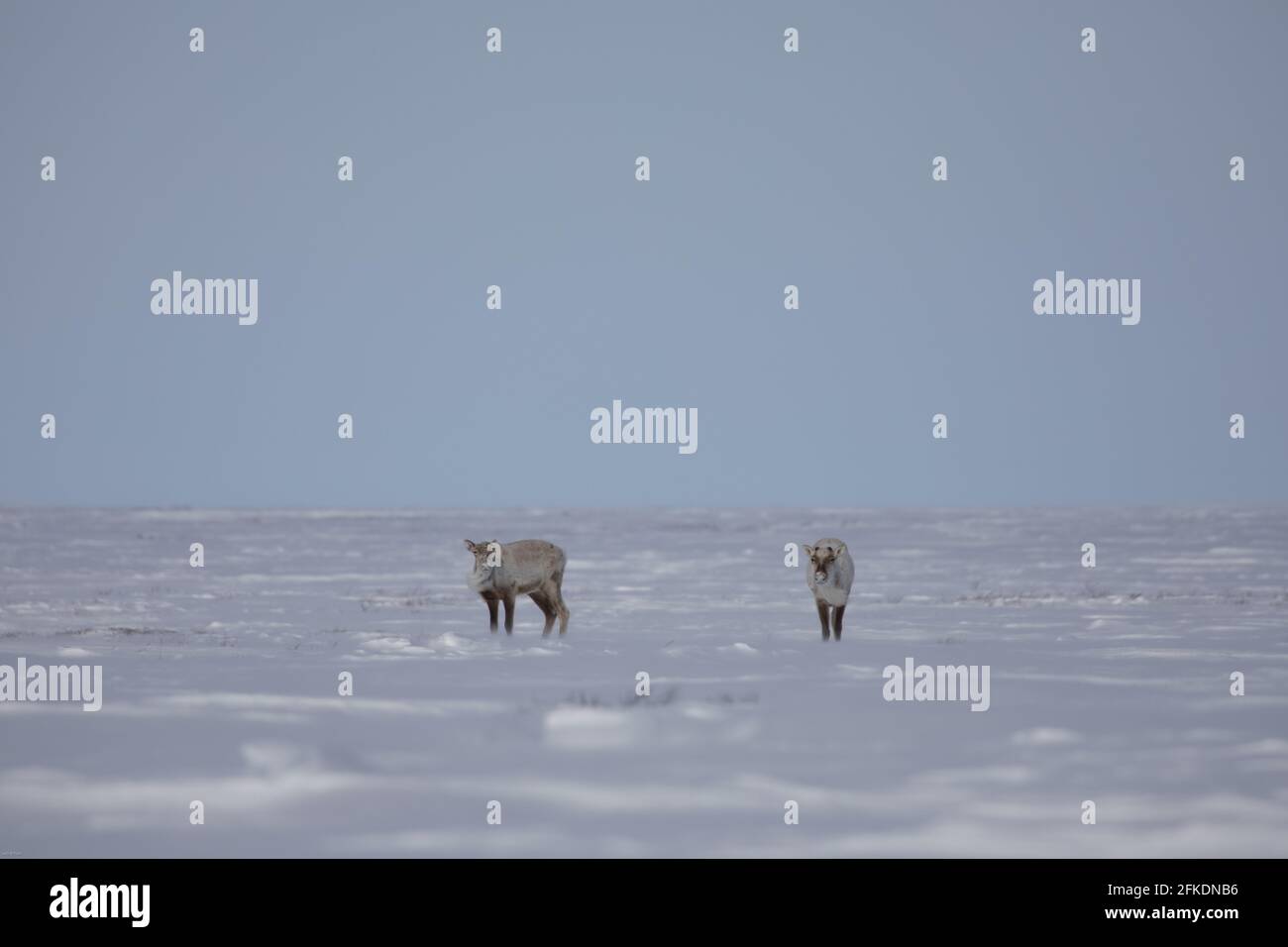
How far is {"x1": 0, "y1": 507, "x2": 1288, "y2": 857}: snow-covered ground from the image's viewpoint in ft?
30.8

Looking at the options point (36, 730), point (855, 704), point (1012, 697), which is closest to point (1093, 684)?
point (1012, 697)

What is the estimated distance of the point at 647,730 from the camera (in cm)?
1229

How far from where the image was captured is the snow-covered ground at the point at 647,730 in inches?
369

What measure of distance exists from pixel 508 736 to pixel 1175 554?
32801mm

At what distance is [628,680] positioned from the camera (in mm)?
14844
